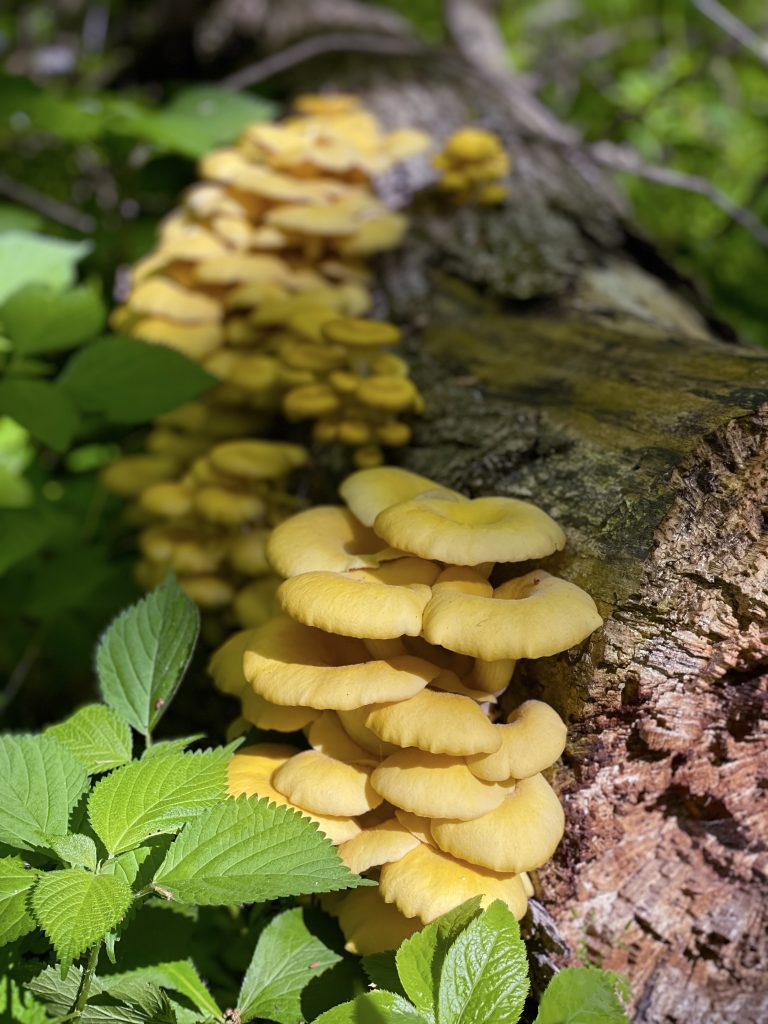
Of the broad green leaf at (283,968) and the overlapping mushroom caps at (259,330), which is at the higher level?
the overlapping mushroom caps at (259,330)

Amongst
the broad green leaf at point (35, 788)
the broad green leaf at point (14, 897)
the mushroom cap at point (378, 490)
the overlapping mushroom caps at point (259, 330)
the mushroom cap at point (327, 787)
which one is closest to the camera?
the broad green leaf at point (14, 897)

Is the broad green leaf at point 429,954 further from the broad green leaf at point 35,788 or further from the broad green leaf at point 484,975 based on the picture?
the broad green leaf at point 35,788

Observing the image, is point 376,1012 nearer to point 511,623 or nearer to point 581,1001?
point 581,1001

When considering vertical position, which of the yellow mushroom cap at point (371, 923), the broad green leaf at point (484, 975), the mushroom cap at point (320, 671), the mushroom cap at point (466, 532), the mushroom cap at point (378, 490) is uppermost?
the mushroom cap at point (466, 532)

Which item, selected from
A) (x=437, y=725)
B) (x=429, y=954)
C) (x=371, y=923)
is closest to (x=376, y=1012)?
(x=429, y=954)

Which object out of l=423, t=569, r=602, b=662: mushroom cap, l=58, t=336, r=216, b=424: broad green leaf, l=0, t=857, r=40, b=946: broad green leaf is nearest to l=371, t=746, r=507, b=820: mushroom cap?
l=423, t=569, r=602, b=662: mushroom cap

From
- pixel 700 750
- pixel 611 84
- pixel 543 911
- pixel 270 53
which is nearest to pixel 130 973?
pixel 543 911

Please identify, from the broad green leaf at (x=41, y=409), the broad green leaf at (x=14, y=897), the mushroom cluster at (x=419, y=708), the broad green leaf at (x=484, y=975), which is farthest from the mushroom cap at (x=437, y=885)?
the broad green leaf at (x=41, y=409)
